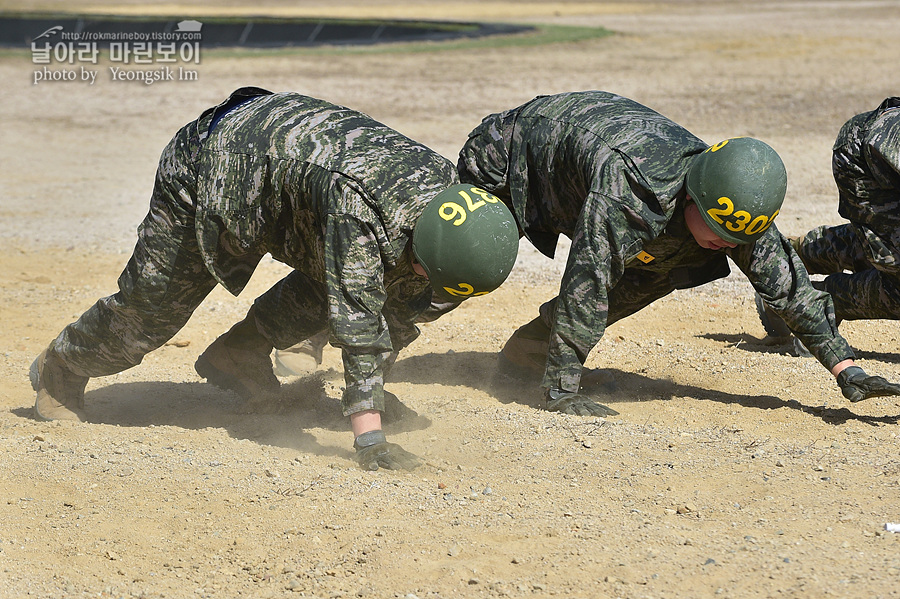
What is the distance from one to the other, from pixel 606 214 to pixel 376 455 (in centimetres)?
→ 149

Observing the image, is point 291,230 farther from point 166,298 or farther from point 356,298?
point 166,298

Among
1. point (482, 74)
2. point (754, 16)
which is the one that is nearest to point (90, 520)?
point (482, 74)

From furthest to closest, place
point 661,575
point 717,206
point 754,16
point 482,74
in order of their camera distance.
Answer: point 754,16 < point 482,74 < point 717,206 < point 661,575

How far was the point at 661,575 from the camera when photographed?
3.63 meters

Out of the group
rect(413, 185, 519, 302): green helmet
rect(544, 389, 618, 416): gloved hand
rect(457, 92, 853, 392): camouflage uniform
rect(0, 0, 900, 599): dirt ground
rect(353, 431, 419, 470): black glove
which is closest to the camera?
rect(0, 0, 900, 599): dirt ground

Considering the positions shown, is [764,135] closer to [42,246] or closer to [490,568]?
[42,246]

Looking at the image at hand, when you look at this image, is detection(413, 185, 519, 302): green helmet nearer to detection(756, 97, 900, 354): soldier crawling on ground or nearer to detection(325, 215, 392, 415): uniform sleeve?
detection(325, 215, 392, 415): uniform sleeve

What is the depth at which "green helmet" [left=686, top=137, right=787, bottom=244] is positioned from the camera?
460 cm

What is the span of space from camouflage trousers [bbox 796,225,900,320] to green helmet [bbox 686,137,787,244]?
5.35 ft

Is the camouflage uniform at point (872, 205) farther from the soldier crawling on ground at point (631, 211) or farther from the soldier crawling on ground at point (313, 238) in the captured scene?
the soldier crawling on ground at point (313, 238)

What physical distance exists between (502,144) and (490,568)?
2472 millimetres

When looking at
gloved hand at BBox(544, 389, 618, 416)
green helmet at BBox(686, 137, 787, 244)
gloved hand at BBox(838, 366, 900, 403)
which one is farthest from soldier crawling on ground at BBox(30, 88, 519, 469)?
gloved hand at BBox(838, 366, 900, 403)

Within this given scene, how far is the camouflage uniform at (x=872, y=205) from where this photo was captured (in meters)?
5.85

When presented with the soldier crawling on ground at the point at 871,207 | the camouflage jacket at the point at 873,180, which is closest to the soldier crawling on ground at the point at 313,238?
the soldier crawling on ground at the point at 871,207
